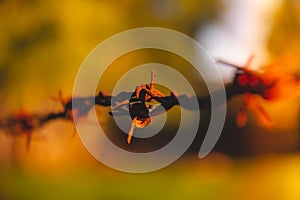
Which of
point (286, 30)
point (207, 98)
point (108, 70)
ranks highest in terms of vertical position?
point (286, 30)

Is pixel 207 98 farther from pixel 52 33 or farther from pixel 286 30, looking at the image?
pixel 52 33

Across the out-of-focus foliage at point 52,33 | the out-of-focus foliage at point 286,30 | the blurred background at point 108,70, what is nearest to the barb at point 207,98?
the blurred background at point 108,70

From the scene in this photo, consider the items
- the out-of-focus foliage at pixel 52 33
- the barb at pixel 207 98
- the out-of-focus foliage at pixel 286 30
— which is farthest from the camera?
the out-of-focus foliage at pixel 52 33

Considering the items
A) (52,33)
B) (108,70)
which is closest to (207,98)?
(108,70)

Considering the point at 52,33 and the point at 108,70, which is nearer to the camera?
the point at 108,70

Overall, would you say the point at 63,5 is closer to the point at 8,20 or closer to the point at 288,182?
the point at 8,20

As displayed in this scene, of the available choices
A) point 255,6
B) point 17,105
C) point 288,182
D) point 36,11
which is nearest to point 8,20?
point 36,11

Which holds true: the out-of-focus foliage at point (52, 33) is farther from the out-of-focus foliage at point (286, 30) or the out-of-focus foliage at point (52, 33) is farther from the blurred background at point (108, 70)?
the out-of-focus foliage at point (286, 30)

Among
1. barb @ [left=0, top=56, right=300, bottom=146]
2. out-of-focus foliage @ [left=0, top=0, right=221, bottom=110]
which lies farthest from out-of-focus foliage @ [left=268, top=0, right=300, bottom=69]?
barb @ [left=0, top=56, right=300, bottom=146]
